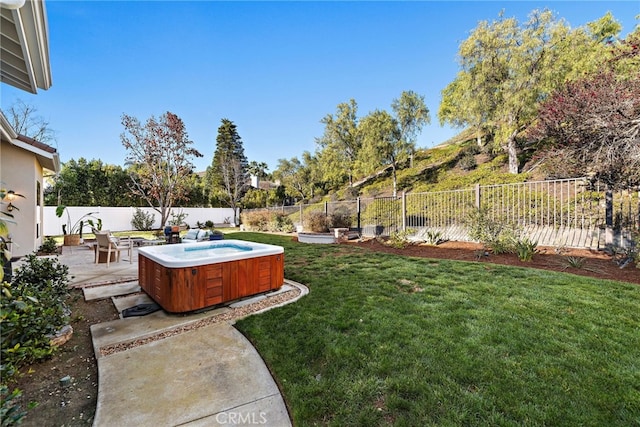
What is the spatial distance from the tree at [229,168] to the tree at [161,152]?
8150mm

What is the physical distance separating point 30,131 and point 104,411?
2567 cm

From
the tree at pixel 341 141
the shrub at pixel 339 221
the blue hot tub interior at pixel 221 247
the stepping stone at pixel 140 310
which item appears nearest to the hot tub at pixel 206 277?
the stepping stone at pixel 140 310

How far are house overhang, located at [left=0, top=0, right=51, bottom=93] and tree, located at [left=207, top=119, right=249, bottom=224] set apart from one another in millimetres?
21891

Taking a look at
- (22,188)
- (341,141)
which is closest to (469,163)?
(341,141)

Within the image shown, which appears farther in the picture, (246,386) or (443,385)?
(246,386)

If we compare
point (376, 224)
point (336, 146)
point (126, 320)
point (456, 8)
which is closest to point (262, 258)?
point (126, 320)

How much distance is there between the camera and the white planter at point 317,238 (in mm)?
10836

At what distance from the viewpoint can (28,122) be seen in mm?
18531

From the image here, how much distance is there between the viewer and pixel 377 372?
2.44 m

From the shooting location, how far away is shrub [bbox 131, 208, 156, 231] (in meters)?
18.9

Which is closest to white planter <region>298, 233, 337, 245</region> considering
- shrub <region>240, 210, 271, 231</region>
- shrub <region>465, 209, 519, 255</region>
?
shrub <region>465, 209, 519, 255</region>

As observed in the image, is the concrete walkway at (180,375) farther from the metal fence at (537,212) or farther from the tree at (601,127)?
the tree at (601,127)

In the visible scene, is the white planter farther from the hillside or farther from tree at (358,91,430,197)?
tree at (358,91,430,197)

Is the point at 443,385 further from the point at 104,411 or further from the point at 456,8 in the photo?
the point at 456,8
